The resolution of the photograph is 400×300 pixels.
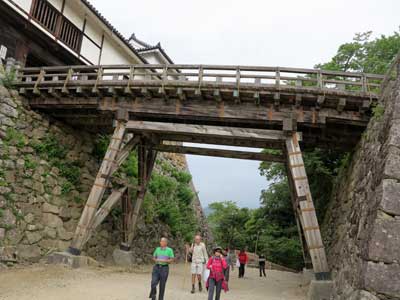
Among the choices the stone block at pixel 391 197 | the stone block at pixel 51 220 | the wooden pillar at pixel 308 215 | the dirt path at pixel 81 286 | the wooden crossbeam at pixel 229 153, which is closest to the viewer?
the stone block at pixel 391 197

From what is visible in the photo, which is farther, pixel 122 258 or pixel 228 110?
pixel 122 258

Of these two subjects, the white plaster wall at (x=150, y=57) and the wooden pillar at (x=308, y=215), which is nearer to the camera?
the wooden pillar at (x=308, y=215)

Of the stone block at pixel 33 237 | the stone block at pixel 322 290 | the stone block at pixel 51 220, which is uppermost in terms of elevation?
the stone block at pixel 51 220

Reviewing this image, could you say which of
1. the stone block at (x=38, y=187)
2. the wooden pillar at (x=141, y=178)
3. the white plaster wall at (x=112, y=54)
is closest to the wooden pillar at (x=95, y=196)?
the wooden pillar at (x=141, y=178)

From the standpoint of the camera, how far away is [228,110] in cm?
946

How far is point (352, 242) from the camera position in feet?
25.2

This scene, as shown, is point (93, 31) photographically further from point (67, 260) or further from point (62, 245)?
point (67, 260)

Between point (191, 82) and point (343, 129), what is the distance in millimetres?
5122

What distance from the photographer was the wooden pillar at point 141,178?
12.0 meters

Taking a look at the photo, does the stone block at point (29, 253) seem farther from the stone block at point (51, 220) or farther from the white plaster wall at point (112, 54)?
the white plaster wall at point (112, 54)

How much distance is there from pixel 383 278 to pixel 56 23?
45.8ft

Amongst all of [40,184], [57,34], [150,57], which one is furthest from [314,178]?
[150,57]

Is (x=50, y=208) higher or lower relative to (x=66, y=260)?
higher

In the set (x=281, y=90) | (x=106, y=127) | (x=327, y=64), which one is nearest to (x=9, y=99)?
(x=106, y=127)
